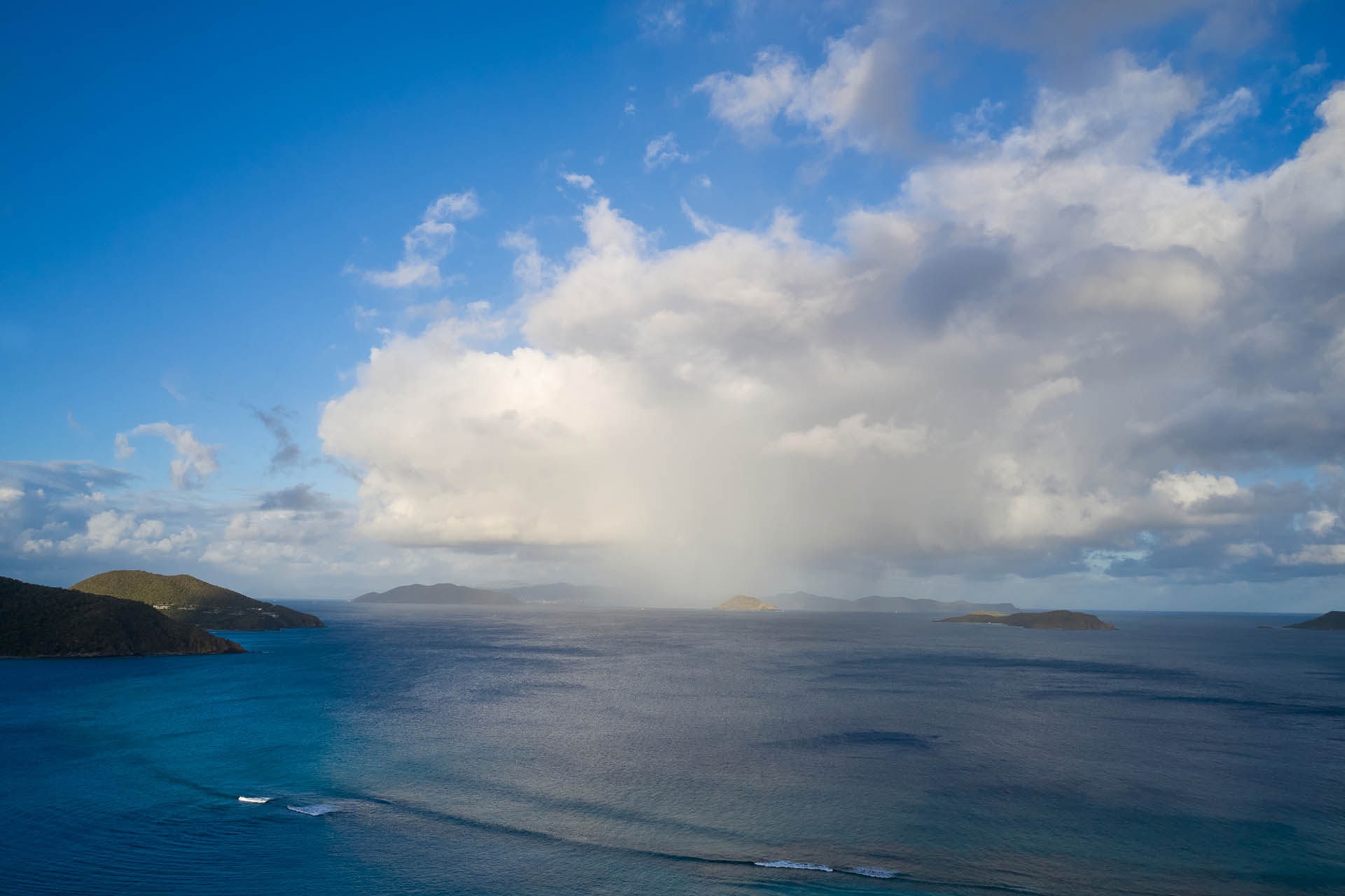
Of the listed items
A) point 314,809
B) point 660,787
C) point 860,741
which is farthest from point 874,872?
point 314,809

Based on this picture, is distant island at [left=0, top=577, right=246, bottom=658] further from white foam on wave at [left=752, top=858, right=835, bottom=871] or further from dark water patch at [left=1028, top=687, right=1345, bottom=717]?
dark water patch at [left=1028, top=687, right=1345, bottom=717]

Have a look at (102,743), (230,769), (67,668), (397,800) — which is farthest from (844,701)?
(67,668)

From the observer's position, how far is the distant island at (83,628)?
12356 centimetres

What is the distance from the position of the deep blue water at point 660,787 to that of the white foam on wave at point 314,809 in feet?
1.79

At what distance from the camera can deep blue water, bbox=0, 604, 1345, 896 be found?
31875mm

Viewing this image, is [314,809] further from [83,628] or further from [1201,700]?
[83,628]

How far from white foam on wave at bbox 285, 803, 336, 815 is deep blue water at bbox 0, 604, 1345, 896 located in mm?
545

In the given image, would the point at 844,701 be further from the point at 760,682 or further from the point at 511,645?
the point at 511,645

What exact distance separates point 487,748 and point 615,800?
59.0ft

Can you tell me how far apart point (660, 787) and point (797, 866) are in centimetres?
1466

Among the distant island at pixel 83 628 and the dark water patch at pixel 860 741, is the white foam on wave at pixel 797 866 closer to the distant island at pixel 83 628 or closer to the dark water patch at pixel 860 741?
the dark water patch at pixel 860 741

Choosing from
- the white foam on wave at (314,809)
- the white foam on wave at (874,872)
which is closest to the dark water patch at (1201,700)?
the white foam on wave at (874,872)

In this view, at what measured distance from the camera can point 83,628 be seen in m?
126

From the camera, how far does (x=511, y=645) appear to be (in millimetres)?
167625
